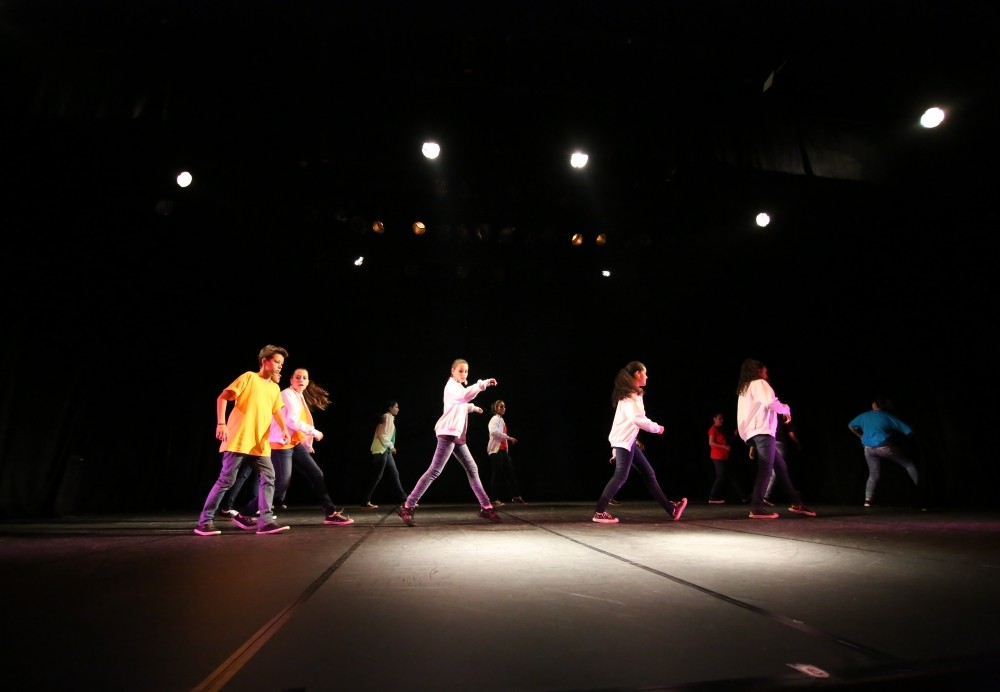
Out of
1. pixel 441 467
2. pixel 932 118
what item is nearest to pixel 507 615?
pixel 441 467

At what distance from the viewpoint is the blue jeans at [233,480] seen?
5.14 metres

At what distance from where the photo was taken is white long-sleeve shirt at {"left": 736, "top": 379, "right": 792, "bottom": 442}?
240 inches

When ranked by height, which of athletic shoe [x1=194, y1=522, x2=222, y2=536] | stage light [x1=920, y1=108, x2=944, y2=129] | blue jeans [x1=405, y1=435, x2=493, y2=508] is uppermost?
stage light [x1=920, y1=108, x2=944, y2=129]

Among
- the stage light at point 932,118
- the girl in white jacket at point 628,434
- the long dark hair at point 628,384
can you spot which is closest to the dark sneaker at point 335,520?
the girl in white jacket at point 628,434

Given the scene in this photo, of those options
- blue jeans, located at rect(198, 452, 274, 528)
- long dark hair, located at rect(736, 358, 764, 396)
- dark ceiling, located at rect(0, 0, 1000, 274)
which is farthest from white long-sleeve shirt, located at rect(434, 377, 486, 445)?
long dark hair, located at rect(736, 358, 764, 396)

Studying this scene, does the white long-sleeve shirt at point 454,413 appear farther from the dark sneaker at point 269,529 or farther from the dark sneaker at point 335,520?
the dark sneaker at point 269,529

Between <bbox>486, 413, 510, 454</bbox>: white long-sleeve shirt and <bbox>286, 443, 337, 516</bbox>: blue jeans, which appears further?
<bbox>486, 413, 510, 454</bbox>: white long-sleeve shirt

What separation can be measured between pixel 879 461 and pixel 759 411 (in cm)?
339

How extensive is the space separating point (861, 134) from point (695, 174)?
1.95 m

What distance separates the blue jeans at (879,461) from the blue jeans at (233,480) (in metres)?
8.12

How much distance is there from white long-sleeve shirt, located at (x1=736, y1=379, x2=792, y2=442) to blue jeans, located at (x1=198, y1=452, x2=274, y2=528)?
5.03m

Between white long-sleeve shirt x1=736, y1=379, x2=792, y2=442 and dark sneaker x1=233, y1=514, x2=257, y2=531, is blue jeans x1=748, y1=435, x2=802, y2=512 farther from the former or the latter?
dark sneaker x1=233, y1=514, x2=257, y2=531

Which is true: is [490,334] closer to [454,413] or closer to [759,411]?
[454,413]

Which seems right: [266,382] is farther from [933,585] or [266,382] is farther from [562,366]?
[562,366]
